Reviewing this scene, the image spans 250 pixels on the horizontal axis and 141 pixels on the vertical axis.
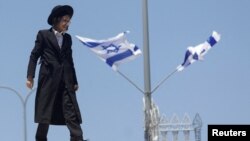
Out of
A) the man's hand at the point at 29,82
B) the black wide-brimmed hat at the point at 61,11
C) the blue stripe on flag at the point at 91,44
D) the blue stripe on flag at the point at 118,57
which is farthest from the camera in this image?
the blue stripe on flag at the point at 91,44

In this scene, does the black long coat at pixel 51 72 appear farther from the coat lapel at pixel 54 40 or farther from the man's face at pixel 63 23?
the man's face at pixel 63 23

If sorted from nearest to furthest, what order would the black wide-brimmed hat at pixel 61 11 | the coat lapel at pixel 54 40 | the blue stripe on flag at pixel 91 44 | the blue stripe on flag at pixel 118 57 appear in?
the black wide-brimmed hat at pixel 61 11 → the coat lapel at pixel 54 40 → the blue stripe on flag at pixel 118 57 → the blue stripe on flag at pixel 91 44

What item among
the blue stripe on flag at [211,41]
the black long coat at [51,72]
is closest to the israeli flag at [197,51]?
the blue stripe on flag at [211,41]

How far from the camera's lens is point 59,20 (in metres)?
10.5

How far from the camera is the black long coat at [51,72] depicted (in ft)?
34.4

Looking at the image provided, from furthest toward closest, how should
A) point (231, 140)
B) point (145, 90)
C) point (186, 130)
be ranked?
point (186, 130) < point (145, 90) < point (231, 140)

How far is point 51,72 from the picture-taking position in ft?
34.7

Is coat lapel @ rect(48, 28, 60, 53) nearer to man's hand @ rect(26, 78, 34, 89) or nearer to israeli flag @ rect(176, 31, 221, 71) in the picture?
man's hand @ rect(26, 78, 34, 89)

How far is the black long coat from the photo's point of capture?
10.5 meters

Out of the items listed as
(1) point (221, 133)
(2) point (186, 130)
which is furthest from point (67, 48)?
(2) point (186, 130)

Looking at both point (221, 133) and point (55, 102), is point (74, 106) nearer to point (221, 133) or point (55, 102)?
point (55, 102)

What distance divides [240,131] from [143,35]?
1021 centimetres

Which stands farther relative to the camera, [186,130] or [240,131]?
[186,130]

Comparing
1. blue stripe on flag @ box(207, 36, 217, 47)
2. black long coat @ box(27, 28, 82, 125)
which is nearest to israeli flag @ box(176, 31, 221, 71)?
blue stripe on flag @ box(207, 36, 217, 47)
